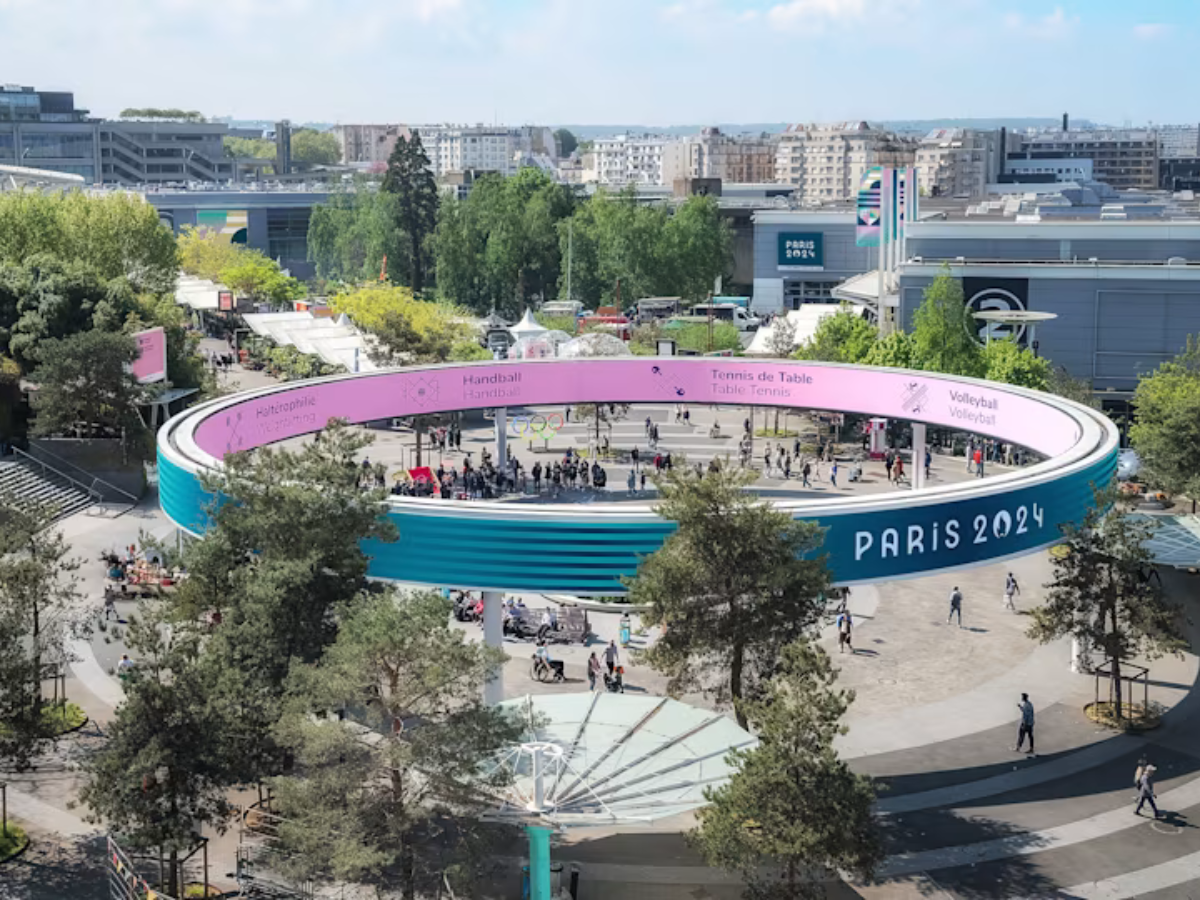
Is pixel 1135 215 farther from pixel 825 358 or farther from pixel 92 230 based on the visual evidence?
pixel 92 230

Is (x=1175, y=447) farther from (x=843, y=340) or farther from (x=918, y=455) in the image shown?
(x=843, y=340)

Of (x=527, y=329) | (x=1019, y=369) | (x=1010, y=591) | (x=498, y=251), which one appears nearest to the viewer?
(x=1010, y=591)

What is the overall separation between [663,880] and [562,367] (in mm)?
27823

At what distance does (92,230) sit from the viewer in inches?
3113

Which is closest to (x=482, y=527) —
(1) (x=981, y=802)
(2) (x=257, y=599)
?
(2) (x=257, y=599)

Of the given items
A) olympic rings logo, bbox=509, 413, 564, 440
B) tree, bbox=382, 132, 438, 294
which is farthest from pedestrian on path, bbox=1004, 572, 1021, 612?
tree, bbox=382, 132, 438, 294

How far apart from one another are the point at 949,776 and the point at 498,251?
288 ft

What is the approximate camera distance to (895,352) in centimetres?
6781

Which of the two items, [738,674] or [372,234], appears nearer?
[738,674]

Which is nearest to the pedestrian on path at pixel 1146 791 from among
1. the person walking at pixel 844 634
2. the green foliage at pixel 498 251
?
the person walking at pixel 844 634

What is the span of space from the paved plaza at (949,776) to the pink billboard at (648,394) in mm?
5482

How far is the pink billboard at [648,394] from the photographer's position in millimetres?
44594

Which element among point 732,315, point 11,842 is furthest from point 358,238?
point 11,842

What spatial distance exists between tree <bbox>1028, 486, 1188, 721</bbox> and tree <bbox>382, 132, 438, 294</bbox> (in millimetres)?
95706
